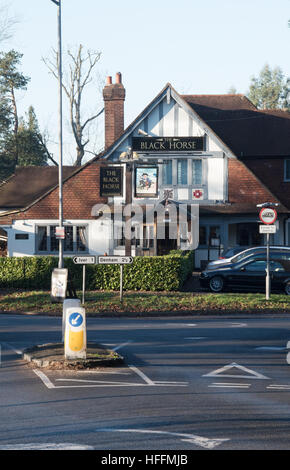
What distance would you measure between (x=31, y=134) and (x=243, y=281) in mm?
39458

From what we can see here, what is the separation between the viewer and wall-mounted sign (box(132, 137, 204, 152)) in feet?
122

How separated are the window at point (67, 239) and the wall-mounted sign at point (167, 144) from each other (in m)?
5.41

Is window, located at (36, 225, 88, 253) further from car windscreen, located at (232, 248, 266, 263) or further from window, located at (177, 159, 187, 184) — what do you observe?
car windscreen, located at (232, 248, 266, 263)

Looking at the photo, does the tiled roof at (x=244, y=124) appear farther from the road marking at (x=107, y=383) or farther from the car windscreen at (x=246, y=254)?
the road marking at (x=107, y=383)

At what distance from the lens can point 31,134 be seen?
62.4m

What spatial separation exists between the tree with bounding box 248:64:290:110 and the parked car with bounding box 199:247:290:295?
208 feet

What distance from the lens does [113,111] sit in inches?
1580

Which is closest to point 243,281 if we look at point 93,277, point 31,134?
point 93,277

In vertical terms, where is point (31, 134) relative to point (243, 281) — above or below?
above

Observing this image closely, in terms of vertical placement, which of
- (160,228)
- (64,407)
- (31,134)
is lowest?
(64,407)

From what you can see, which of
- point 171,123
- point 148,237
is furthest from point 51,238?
point 171,123

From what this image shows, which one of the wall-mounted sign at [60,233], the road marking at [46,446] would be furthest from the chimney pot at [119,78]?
the road marking at [46,446]

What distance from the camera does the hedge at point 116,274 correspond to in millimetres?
26562
